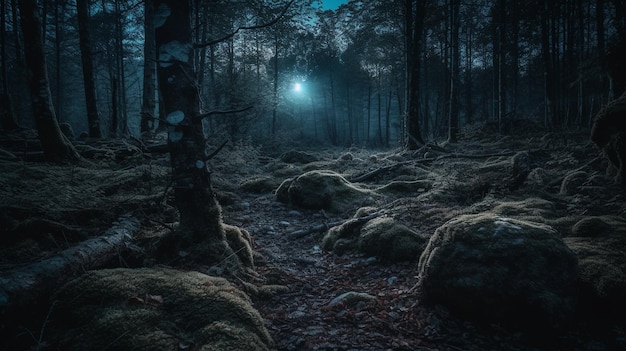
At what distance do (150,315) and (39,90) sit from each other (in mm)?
8352

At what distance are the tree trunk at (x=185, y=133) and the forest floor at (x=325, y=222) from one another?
33 cm

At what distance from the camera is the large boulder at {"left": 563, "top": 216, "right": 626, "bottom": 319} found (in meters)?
2.71

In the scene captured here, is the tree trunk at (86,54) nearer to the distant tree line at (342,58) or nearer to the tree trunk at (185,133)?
the distant tree line at (342,58)

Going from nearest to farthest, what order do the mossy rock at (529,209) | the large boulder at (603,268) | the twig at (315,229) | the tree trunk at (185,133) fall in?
the large boulder at (603,268) < the tree trunk at (185,133) < the mossy rock at (529,209) < the twig at (315,229)

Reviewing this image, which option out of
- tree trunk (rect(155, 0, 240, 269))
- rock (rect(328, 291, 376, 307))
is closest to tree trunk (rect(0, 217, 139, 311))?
tree trunk (rect(155, 0, 240, 269))

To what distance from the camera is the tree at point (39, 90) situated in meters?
7.38

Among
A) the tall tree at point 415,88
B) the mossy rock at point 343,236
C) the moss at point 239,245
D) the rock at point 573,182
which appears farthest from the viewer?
the tall tree at point 415,88

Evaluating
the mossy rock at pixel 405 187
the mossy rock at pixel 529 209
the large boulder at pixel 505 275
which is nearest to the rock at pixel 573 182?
the mossy rock at pixel 529 209

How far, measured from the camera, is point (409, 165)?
34.0ft

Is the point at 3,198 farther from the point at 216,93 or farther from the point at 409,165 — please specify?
the point at 216,93

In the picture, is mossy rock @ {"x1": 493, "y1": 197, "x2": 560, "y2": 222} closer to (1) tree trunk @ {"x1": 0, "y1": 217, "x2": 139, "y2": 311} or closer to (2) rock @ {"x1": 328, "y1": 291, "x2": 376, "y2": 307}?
(2) rock @ {"x1": 328, "y1": 291, "x2": 376, "y2": 307}

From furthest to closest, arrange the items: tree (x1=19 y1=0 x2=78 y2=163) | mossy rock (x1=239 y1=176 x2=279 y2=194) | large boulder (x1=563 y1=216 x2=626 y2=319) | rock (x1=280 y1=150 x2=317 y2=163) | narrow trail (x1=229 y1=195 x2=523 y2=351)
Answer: rock (x1=280 y1=150 x2=317 y2=163) < mossy rock (x1=239 y1=176 x2=279 y2=194) < tree (x1=19 y1=0 x2=78 y2=163) < large boulder (x1=563 y1=216 x2=626 y2=319) < narrow trail (x1=229 y1=195 x2=523 y2=351)

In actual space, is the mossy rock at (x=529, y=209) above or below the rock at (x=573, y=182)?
below

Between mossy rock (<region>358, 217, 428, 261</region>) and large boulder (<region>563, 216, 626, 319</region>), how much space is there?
5.75ft
